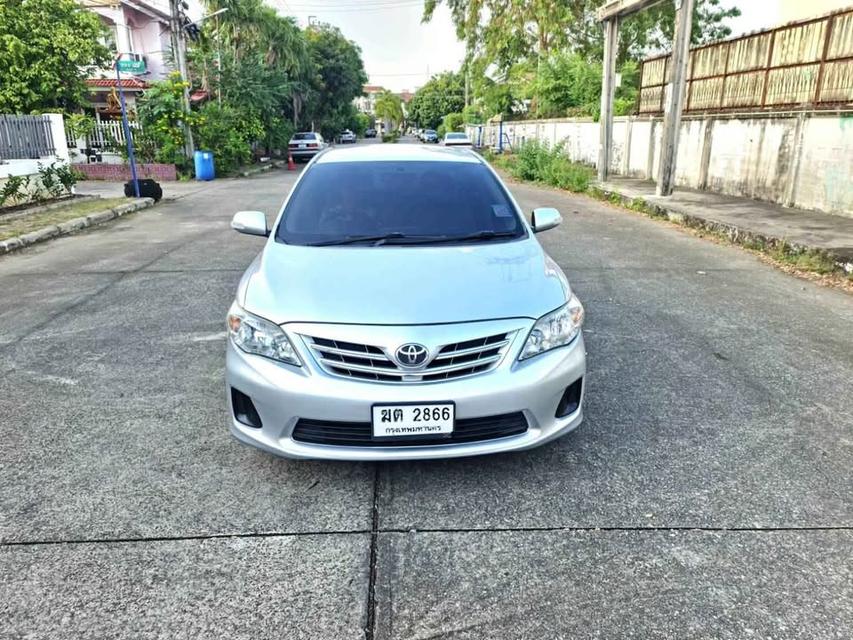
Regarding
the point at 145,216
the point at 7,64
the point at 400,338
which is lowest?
the point at 145,216

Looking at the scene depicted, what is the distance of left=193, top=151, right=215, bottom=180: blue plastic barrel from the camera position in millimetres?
21656

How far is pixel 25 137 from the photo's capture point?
549 inches

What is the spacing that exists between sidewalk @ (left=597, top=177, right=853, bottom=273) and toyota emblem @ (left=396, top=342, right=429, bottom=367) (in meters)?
6.47

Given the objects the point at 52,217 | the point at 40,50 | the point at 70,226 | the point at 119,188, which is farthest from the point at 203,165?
the point at 70,226

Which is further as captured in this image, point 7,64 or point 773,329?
point 7,64

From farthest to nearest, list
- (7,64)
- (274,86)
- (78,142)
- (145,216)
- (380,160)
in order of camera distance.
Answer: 1. (274,86)
2. (78,142)
3. (7,64)
4. (145,216)
5. (380,160)

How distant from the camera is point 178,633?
221 centimetres

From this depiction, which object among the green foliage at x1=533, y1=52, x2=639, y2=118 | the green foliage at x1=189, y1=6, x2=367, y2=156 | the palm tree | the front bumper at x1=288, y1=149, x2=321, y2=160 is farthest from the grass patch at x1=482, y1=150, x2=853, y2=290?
the palm tree

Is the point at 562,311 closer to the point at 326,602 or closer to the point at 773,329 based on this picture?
the point at 326,602

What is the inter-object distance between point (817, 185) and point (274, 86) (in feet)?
78.2

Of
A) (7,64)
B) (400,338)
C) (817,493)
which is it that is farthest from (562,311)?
(7,64)

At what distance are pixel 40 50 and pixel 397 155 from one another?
70.0ft

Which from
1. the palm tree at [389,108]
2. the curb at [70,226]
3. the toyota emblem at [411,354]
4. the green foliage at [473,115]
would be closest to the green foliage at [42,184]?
the curb at [70,226]

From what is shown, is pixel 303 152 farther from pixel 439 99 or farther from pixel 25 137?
pixel 439 99
